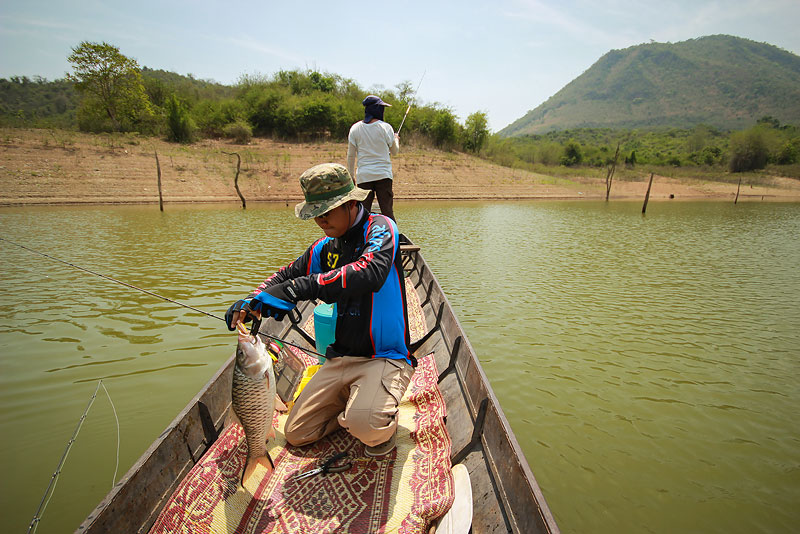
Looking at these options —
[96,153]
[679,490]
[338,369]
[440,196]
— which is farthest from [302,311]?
[96,153]

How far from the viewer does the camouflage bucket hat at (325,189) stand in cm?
232

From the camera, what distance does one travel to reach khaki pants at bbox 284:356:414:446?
7.48ft

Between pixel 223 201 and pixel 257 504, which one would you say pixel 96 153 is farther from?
pixel 257 504

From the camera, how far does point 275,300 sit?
2.27 m

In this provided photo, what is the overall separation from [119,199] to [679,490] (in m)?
26.2

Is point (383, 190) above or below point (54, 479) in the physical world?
above

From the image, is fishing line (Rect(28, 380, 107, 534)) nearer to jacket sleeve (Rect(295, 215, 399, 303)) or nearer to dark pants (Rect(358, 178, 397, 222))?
jacket sleeve (Rect(295, 215, 399, 303))

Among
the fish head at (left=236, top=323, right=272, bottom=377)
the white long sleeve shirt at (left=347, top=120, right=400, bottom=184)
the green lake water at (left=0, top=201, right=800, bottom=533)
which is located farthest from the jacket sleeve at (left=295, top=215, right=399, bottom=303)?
the white long sleeve shirt at (left=347, top=120, right=400, bottom=184)

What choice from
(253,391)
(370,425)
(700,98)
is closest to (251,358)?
(253,391)

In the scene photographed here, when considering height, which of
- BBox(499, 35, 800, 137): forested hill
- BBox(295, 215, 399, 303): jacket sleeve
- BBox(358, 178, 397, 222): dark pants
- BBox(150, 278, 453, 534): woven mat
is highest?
BBox(499, 35, 800, 137): forested hill

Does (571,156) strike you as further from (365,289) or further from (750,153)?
(365,289)

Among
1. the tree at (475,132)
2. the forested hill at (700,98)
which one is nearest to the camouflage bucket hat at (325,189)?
the tree at (475,132)

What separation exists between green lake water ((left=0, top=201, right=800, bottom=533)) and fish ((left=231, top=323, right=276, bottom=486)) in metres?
1.62

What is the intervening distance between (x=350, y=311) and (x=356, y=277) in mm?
378
